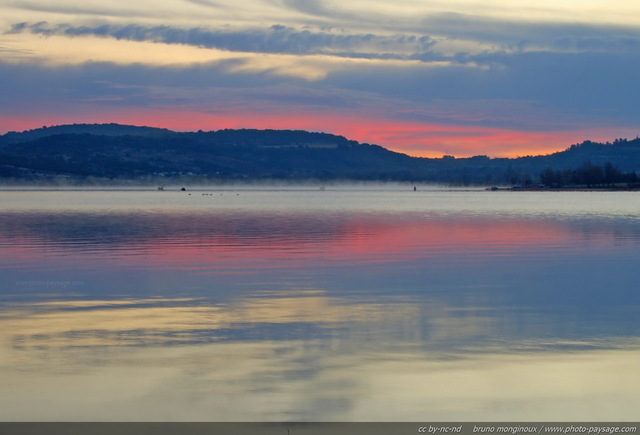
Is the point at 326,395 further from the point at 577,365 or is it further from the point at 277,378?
the point at 577,365

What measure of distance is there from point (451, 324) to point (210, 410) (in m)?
7.70

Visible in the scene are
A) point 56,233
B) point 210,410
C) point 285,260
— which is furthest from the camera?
point 56,233

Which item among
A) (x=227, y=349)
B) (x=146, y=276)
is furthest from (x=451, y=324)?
(x=146, y=276)

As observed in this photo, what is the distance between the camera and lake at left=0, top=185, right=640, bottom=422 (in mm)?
12445

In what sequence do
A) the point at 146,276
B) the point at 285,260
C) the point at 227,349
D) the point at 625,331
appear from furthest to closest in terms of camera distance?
the point at 285,260 < the point at 146,276 < the point at 625,331 < the point at 227,349

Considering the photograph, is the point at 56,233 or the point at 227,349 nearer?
the point at 227,349

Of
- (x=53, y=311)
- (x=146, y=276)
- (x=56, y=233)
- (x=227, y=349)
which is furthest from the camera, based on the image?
(x=56, y=233)

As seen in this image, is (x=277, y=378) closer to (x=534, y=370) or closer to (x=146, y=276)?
(x=534, y=370)

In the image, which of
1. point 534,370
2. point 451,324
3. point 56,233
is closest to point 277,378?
point 534,370

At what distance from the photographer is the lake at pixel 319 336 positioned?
12445mm

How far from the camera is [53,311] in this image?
20531 mm

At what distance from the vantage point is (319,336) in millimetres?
17406

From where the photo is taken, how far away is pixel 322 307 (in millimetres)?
21141

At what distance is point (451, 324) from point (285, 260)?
14496 mm
